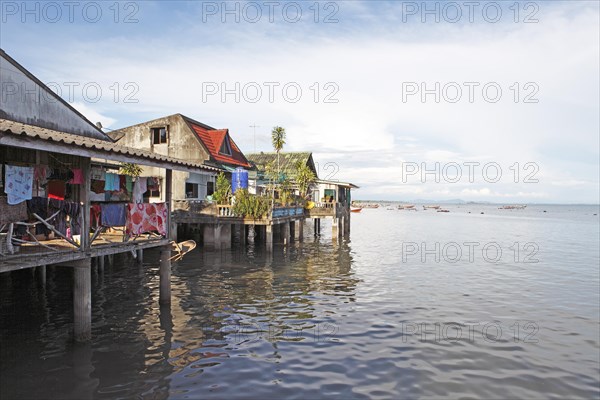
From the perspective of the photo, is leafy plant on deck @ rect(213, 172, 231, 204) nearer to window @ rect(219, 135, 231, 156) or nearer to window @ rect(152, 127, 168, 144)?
window @ rect(219, 135, 231, 156)

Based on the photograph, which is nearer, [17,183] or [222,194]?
[17,183]

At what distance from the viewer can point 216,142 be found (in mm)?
33688

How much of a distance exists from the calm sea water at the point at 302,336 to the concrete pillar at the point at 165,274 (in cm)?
44

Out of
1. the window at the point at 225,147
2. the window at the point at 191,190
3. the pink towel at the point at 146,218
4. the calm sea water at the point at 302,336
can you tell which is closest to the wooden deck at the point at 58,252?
the pink towel at the point at 146,218

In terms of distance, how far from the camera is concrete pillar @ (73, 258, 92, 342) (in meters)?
10.2

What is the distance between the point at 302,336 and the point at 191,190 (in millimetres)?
20561

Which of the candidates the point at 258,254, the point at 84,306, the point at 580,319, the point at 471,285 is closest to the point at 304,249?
the point at 258,254

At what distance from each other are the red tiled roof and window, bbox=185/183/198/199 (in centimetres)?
261

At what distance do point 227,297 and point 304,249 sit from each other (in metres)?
14.9

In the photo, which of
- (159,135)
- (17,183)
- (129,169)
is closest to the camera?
(17,183)

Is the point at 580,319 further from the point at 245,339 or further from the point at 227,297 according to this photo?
the point at 227,297

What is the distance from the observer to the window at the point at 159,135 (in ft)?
104

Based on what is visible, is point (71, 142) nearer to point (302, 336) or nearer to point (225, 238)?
point (302, 336)

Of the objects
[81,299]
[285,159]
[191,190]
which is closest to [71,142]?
[81,299]
